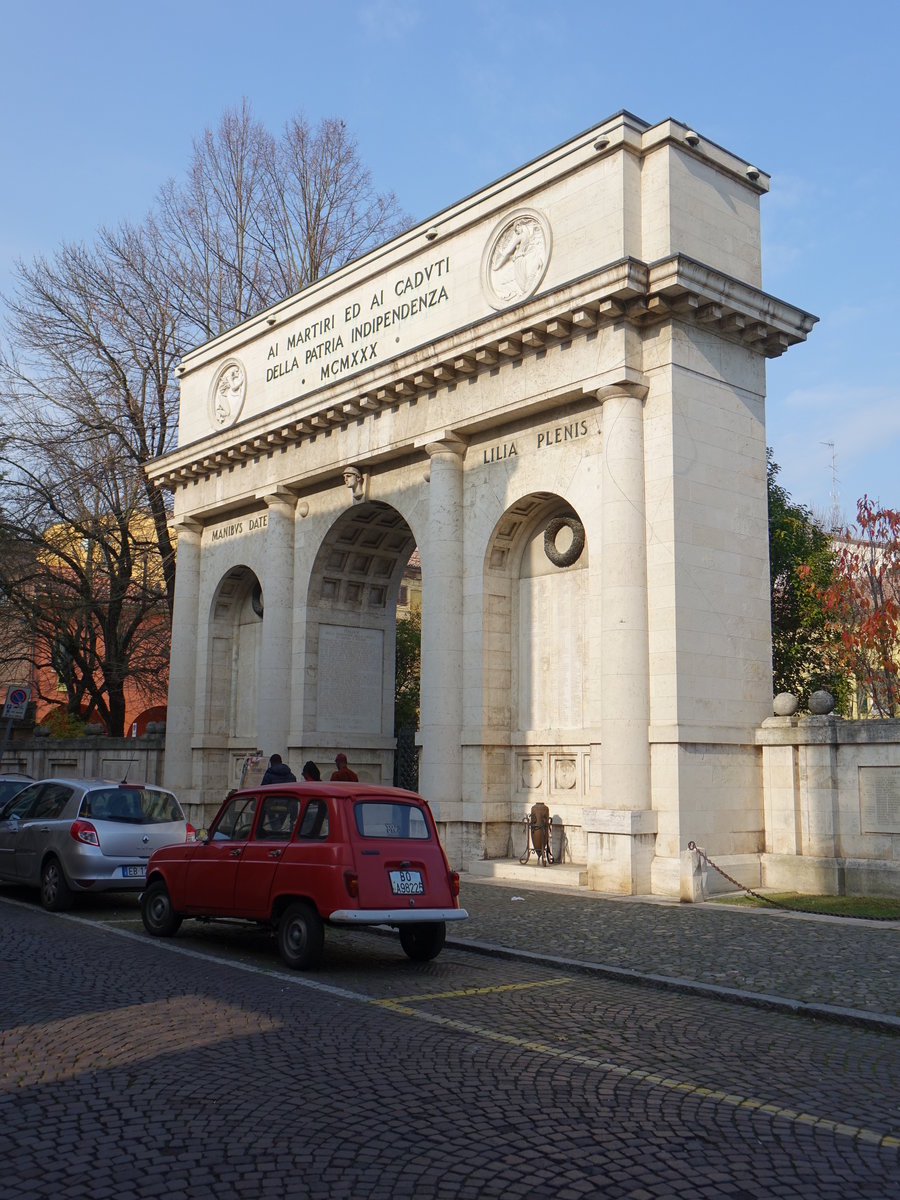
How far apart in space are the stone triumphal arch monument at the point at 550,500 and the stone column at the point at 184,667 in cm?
336

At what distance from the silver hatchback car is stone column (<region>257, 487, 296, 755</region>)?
8287 mm

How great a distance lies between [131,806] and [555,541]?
328 inches

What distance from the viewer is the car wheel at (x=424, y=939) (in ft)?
33.5

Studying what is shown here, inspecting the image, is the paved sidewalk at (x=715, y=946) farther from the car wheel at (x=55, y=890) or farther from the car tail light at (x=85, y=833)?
the car wheel at (x=55, y=890)

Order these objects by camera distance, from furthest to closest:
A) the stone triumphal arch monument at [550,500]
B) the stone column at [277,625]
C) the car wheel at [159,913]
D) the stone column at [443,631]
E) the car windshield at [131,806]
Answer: the stone column at [277,625]
the stone column at [443,631]
the stone triumphal arch monument at [550,500]
the car windshield at [131,806]
the car wheel at [159,913]

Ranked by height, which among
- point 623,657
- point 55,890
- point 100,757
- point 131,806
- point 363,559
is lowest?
point 55,890

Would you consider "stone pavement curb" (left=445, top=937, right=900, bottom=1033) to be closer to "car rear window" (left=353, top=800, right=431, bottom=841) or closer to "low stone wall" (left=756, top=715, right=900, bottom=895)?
"car rear window" (left=353, top=800, right=431, bottom=841)

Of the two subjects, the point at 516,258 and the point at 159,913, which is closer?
the point at 159,913

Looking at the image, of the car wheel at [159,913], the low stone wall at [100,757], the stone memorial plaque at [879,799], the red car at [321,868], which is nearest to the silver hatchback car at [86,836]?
the car wheel at [159,913]

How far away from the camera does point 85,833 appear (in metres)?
13.4

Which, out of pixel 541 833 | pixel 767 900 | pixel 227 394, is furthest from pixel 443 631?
pixel 227 394

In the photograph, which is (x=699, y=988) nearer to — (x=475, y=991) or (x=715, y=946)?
(x=475, y=991)

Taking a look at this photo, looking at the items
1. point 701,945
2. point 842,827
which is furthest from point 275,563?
point 701,945

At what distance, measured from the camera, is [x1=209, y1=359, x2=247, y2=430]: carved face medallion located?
85.6ft
